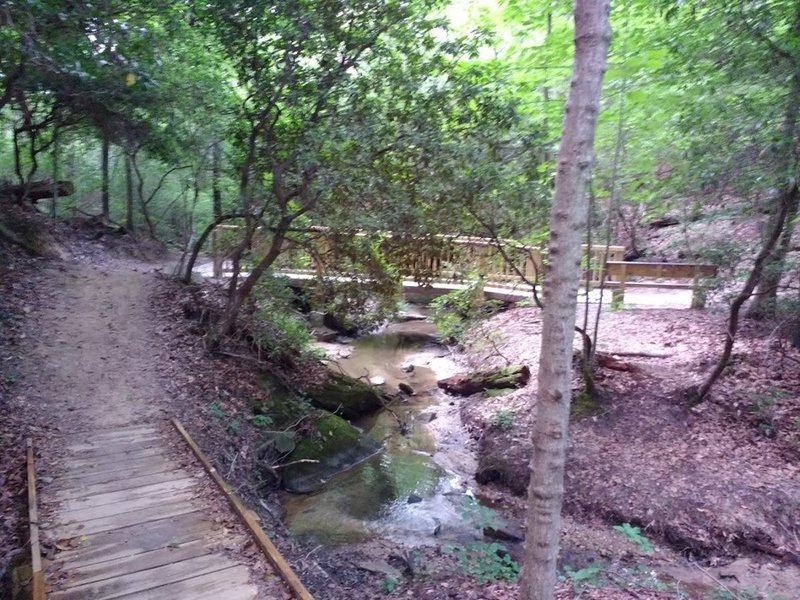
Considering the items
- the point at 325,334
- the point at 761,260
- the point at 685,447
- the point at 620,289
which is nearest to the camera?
the point at 761,260

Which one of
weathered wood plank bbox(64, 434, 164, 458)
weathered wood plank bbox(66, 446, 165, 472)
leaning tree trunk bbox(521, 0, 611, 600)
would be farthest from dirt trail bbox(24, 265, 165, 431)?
leaning tree trunk bbox(521, 0, 611, 600)

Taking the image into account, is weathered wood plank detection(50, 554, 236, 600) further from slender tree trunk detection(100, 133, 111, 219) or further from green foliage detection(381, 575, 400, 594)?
slender tree trunk detection(100, 133, 111, 219)

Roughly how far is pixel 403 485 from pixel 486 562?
8.29 feet

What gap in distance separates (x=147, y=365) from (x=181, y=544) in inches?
178

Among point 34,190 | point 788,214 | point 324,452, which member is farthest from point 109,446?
point 34,190

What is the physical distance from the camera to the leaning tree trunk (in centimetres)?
291

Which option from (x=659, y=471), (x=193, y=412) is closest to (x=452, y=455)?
(x=659, y=471)

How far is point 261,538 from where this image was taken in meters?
4.52

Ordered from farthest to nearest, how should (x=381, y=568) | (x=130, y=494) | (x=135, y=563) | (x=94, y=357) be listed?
(x=94, y=357)
(x=381, y=568)
(x=130, y=494)
(x=135, y=563)

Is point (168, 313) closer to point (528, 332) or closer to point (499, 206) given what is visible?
point (499, 206)

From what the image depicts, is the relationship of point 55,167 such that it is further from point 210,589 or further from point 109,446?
point 210,589

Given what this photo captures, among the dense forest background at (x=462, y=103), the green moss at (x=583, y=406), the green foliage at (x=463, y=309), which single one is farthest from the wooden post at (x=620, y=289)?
the green moss at (x=583, y=406)

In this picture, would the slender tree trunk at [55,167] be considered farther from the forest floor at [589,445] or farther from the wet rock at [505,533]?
the wet rock at [505,533]

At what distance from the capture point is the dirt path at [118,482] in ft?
13.5
